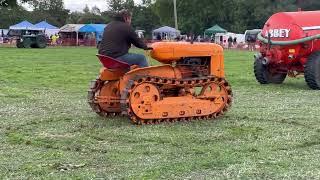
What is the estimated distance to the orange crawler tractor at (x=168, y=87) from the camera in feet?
29.2

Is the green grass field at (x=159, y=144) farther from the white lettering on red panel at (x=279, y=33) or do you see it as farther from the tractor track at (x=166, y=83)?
the white lettering on red panel at (x=279, y=33)

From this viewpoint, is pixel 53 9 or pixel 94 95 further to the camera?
pixel 53 9

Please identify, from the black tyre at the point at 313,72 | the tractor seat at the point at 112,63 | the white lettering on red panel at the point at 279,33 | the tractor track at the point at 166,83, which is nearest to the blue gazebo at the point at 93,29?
the white lettering on red panel at the point at 279,33

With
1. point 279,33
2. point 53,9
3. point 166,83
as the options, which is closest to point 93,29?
point 279,33

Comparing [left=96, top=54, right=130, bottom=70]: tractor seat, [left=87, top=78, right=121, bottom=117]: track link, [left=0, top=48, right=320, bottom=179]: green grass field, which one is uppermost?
[left=96, top=54, right=130, bottom=70]: tractor seat

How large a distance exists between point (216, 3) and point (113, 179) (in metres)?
89.8

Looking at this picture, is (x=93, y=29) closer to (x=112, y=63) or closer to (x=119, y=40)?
(x=119, y=40)

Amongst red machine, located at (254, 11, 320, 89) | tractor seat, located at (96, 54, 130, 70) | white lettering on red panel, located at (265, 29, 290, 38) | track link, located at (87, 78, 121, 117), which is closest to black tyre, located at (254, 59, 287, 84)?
red machine, located at (254, 11, 320, 89)

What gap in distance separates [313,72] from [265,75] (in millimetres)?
1918

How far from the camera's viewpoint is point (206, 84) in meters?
9.61

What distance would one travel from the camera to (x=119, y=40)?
9.27 m

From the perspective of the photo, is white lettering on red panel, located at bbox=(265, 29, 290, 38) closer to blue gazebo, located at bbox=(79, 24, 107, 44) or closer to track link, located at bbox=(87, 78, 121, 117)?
track link, located at bbox=(87, 78, 121, 117)

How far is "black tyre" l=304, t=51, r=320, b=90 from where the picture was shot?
1442 centimetres

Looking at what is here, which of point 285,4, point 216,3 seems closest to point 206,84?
point 285,4
